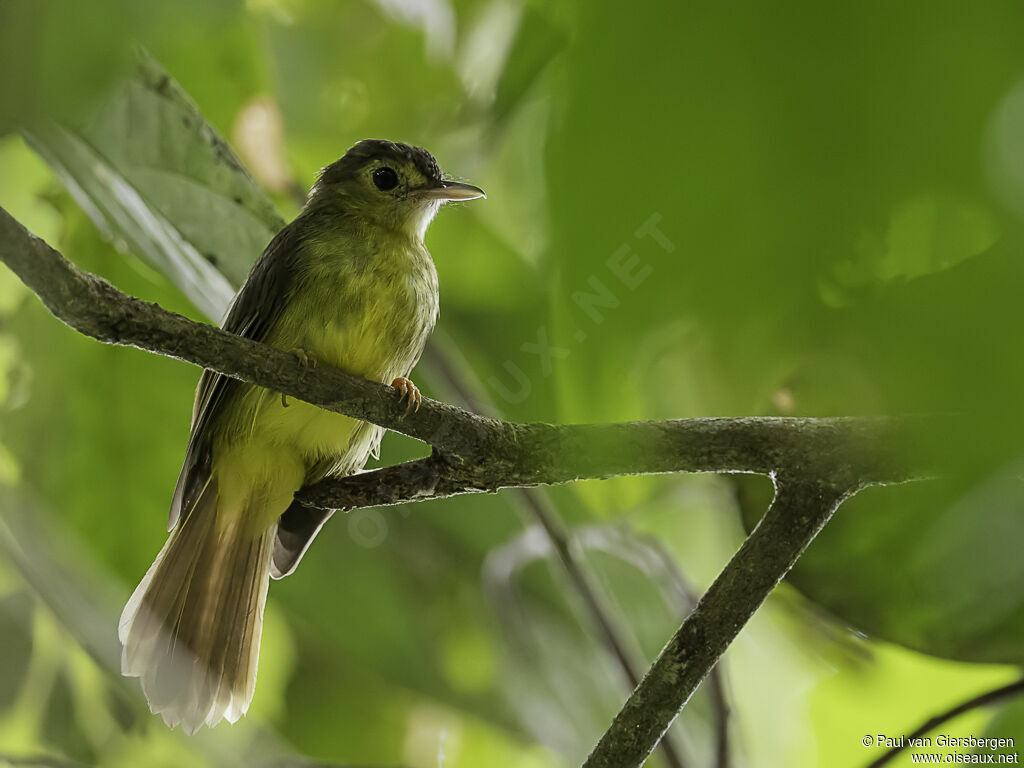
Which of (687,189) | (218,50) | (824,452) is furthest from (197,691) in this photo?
(687,189)

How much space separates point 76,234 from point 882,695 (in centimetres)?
121

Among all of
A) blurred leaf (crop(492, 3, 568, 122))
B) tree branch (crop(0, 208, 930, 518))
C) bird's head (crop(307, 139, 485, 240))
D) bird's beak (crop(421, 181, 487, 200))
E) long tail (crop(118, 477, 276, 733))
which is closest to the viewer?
blurred leaf (crop(492, 3, 568, 122))

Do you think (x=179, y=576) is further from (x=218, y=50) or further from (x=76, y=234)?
(x=218, y=50)

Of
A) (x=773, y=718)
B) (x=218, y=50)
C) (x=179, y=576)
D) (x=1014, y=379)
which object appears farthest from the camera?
(x=773, y=718)

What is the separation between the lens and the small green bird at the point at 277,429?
1.33 m

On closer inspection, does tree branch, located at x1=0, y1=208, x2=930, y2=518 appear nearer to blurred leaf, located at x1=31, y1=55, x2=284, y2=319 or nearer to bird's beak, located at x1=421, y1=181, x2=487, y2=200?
blurred leaf, located at x1=31, y1=55, x2=284, y2=319

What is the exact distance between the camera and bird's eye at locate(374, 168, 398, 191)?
1.59m

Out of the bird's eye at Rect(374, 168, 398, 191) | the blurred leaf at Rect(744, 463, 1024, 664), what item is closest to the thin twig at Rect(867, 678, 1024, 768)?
the blurred leaf at Rect(744, 463, 1024, 664)

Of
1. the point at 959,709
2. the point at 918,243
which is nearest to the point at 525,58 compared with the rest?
the point at 918,243

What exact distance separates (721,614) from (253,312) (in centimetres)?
81

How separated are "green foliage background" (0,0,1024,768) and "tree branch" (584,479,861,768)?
5 centimetres

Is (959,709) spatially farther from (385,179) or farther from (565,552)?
(385,179)

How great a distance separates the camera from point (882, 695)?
1266 mm

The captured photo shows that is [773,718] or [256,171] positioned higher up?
[256,171]
